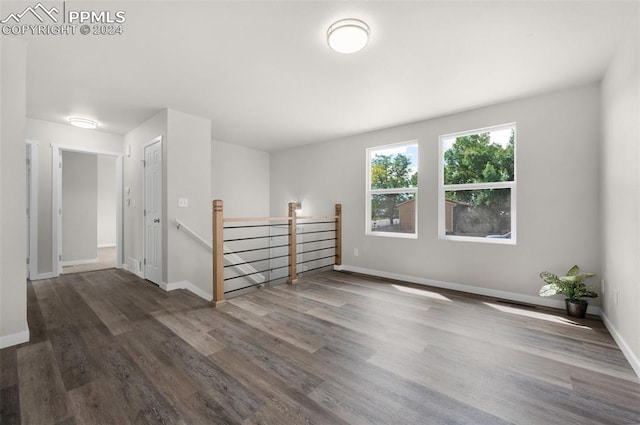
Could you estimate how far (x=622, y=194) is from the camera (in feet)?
6.86

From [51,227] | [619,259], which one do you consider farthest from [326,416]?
[51,227]

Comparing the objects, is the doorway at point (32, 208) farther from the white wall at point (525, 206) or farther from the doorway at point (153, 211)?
the white wall at point (525, 206)

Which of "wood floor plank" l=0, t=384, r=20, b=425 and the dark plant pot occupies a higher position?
the dark plant pot

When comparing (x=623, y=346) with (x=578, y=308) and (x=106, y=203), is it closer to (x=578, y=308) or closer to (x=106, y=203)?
(x=578, y=308)

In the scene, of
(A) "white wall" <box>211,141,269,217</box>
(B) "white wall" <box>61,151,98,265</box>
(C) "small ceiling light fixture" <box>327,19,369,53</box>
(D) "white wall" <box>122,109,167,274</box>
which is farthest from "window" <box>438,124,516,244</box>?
(B) "white wall" <box>61,151,98,265</box>

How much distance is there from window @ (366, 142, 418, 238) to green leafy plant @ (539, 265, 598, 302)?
1.67 meters

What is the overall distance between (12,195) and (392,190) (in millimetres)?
4194

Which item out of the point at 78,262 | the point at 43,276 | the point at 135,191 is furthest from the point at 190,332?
the point at 78,262

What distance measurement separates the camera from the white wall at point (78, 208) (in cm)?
526

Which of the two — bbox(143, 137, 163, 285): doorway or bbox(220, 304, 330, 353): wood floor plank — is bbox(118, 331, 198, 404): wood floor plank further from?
bbox(143, 137, 163, 285): doorway

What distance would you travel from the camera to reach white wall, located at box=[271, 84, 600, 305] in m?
2.79

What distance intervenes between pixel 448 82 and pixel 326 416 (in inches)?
119

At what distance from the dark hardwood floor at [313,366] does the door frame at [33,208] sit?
1603mm

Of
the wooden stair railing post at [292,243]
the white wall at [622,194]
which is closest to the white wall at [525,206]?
the white wall at [622,194]
